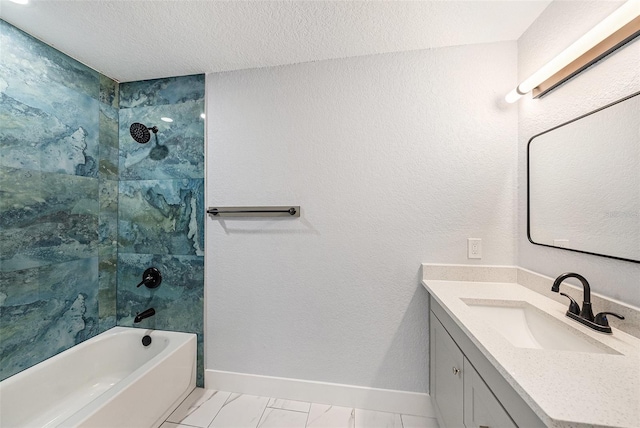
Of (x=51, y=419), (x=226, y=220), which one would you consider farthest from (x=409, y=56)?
(x=51, y=419)

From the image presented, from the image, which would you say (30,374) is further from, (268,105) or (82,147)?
(268,105)

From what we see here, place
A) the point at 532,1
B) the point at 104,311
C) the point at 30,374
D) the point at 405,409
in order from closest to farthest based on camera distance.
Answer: the point at 532,1 → the point at 30,374 → the point at 405,409 → the point at 104,311

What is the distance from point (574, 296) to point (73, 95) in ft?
9.82

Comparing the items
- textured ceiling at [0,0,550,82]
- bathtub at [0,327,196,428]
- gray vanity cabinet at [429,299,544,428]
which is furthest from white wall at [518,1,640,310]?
bathtub at [0,327,196,428]

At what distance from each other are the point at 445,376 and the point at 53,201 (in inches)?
96.9

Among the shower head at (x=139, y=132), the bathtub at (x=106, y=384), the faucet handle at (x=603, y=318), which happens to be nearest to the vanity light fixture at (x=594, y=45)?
the faucet handle at (x=603, y=318)

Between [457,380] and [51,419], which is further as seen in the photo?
[51,419]

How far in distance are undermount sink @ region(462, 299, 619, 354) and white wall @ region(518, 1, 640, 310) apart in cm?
22

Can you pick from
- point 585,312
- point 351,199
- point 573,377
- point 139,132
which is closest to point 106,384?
point 139,132

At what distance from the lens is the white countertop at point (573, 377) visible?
1.63 ft

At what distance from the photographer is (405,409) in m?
1.46

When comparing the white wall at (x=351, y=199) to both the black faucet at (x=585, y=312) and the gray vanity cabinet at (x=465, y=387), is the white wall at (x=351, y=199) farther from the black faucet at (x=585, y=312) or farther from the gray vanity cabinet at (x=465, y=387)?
the black faucet at (x=585, y=312)

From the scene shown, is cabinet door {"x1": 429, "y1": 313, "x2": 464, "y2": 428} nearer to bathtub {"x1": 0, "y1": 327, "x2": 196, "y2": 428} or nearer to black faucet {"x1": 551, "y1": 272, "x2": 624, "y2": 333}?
black faucet {"x1": 551, "y1": 272, "x2": 624, "y2": 333}

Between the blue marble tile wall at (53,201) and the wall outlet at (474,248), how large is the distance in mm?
2516
